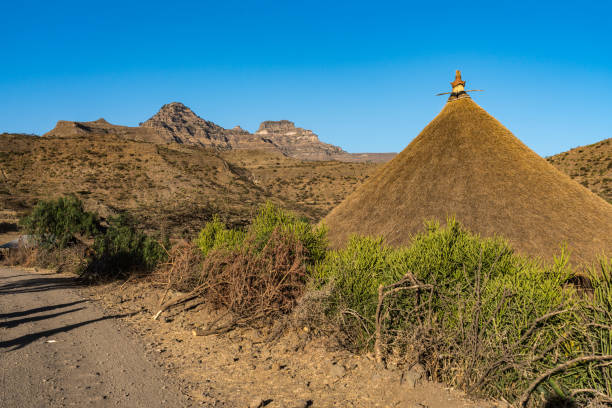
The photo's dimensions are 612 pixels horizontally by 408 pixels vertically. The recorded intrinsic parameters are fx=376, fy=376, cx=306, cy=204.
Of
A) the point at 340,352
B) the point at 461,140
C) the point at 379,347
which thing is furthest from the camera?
the point at 461,140

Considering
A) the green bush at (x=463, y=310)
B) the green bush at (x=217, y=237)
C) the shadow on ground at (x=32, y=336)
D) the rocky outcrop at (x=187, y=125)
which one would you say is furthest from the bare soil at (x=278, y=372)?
the rocky outcrop at (x=187, y=125)

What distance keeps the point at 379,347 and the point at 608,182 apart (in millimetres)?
29055

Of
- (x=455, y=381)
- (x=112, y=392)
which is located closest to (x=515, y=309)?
(x=455, y=381)

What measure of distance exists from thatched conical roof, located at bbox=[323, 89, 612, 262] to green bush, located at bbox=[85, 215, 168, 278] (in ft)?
20.4

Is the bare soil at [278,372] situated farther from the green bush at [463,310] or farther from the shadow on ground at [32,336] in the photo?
the shadow on ground at [32,336]

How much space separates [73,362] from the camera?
191 inches

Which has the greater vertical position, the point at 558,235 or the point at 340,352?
the point at 558,235

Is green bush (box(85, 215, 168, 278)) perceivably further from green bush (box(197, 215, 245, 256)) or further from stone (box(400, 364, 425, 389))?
stone (box(400, 364, 425, 389))

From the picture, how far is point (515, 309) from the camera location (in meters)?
3.96

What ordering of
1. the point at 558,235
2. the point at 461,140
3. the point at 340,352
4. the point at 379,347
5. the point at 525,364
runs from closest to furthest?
the point at 525,364 < the point at 379,347 < the point at 340,352 < the point at 558,235 < the point at 461,140

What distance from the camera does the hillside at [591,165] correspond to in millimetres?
25859

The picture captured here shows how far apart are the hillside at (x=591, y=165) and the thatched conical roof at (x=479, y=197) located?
18955mm

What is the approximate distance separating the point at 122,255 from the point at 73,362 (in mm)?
7368

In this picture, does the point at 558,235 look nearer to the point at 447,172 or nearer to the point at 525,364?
the point at 447,172
